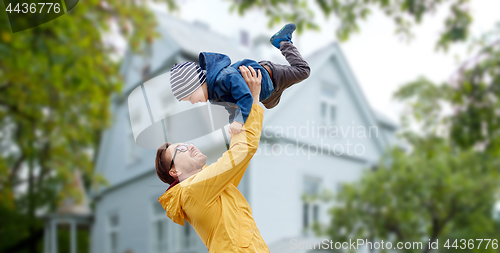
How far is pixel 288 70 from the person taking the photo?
620 millimetres

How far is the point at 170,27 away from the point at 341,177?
7.69 ft

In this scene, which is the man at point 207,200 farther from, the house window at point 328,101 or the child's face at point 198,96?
the house window at point 328,101

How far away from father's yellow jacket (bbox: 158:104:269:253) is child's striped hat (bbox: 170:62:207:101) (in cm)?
10

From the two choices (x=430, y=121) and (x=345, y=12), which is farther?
(x=430, y=121)

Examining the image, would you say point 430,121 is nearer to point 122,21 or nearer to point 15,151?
point 122,21

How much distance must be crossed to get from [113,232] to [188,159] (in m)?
4.60

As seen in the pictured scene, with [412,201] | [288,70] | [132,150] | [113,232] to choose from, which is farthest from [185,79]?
[113,232]

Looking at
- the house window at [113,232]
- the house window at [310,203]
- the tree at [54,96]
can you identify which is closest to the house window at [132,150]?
the tree at [54,96]

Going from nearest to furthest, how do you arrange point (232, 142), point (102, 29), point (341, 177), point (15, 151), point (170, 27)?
point (232, 142) < point (102, 29) < point (170, 27) < point (341, 177) < point (15, 151)

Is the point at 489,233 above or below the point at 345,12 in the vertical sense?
below

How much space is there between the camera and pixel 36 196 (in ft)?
19.2

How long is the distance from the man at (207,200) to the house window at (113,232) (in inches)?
169

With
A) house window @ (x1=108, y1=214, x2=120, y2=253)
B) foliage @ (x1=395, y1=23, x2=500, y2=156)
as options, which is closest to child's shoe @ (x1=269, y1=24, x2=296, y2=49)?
foliage @ (x1=395, y1=23, x2=500, y2=156)

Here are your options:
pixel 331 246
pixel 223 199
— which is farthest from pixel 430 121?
pixel 223 199
